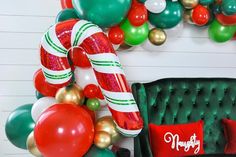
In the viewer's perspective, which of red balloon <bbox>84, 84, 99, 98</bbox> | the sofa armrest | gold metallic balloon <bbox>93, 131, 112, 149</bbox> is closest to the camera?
gold metallic balloon <bbox>93, 131, 112, 149</bbox>

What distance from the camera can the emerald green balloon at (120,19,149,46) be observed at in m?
2.25

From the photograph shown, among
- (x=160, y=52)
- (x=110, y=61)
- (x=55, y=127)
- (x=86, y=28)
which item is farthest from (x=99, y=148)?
(x=160, y=52)

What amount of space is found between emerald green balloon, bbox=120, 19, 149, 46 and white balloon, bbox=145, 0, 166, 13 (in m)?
0.12

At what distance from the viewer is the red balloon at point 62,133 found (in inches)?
75.1

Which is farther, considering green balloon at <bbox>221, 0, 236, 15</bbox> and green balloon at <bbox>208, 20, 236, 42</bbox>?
green balloon at <bbox>208, 20, 236, 42</bbox>

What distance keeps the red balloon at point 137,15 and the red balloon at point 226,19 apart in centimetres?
61

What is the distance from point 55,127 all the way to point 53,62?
0.41 metres

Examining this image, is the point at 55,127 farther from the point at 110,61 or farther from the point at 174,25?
the point at 174,25

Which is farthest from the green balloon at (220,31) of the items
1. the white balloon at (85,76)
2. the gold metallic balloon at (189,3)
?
the white balloon at (85,76)

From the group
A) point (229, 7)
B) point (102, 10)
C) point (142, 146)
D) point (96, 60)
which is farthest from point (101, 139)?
point (229, 7)

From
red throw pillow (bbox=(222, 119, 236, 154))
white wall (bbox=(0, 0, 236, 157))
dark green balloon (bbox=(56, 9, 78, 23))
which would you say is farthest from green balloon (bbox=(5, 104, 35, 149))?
red throw pillow (bbox=(222, 119, 236, 154))

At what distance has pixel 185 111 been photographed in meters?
2.55

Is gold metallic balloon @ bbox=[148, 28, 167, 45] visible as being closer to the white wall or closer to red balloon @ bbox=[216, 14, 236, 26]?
the white wall

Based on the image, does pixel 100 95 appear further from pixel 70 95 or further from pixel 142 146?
pixel 142 146
